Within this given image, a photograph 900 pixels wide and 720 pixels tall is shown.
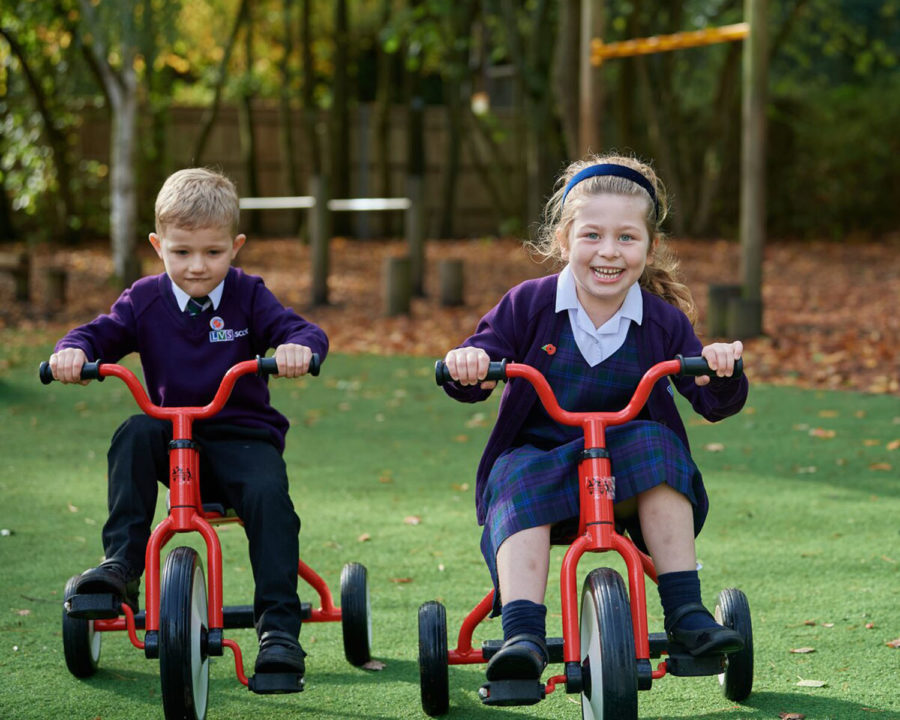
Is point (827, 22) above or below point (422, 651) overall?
above

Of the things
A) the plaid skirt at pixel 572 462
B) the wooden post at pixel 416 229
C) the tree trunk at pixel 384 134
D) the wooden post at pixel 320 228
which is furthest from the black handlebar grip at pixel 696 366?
the tree trunk at pixel 384 134

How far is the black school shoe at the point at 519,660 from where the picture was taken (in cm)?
291

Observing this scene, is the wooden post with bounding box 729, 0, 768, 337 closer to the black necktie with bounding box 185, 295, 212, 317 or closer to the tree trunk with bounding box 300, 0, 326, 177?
the black necktie with bounding box 185, 295, 212, 317

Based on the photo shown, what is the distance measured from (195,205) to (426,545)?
204 centimetres

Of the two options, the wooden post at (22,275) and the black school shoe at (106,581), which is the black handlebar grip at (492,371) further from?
the wooden post at (22,275)

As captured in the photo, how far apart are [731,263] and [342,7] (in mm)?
7561

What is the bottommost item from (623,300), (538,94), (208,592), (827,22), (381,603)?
(381,603)

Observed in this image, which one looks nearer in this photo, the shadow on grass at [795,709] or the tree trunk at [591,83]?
the shadow on grass at [795,709]

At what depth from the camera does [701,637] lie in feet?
9.92

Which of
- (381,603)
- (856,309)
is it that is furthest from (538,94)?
(381,603)

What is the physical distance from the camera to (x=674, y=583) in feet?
10.2

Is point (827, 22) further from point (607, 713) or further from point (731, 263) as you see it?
point (607, 713)

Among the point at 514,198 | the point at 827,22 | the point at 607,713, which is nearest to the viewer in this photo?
the point at 607,713

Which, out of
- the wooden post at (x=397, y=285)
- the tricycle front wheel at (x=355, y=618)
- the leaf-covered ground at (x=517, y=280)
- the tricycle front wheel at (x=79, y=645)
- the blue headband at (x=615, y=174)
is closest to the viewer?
the blue headband at (x=615, y=174)
